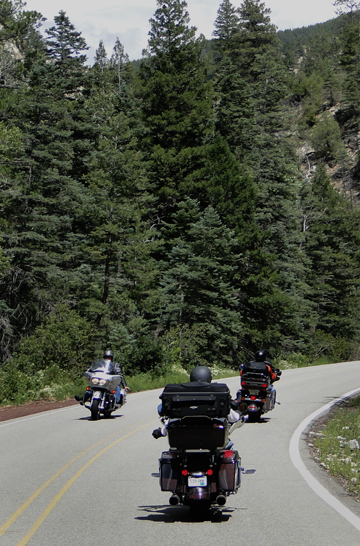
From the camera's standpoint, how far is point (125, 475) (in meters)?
9.69

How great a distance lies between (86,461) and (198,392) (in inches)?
179

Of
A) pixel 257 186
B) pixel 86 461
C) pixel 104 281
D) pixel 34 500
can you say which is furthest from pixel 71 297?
pixel 34 500

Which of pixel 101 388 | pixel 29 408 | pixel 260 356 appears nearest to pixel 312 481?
pixel 260 356

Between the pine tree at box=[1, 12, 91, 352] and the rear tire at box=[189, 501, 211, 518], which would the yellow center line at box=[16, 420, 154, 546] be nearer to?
the rear tire at box=[189, 501, 211, 518]

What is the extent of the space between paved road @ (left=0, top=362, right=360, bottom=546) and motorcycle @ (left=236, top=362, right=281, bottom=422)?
0.71 meters

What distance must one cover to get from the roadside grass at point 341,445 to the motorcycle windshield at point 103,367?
5.58 m

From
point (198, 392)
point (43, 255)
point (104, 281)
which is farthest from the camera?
point (104, 281)

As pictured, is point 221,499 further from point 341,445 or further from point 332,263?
point 332,263

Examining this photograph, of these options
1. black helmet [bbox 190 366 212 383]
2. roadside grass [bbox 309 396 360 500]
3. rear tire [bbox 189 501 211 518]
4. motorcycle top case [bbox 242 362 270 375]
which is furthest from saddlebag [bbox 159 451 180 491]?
motorcycle top case [bbox 242 362 270 375]

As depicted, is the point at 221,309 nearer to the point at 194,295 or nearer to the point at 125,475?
the point at 194,295

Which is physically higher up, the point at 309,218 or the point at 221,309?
the point at 309,218

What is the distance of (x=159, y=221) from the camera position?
5234cm

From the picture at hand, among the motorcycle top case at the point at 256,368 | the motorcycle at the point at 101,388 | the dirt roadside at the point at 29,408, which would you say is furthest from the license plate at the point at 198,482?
the dirt roadside at the point at 29,408

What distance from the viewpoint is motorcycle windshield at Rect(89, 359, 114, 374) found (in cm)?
1692
